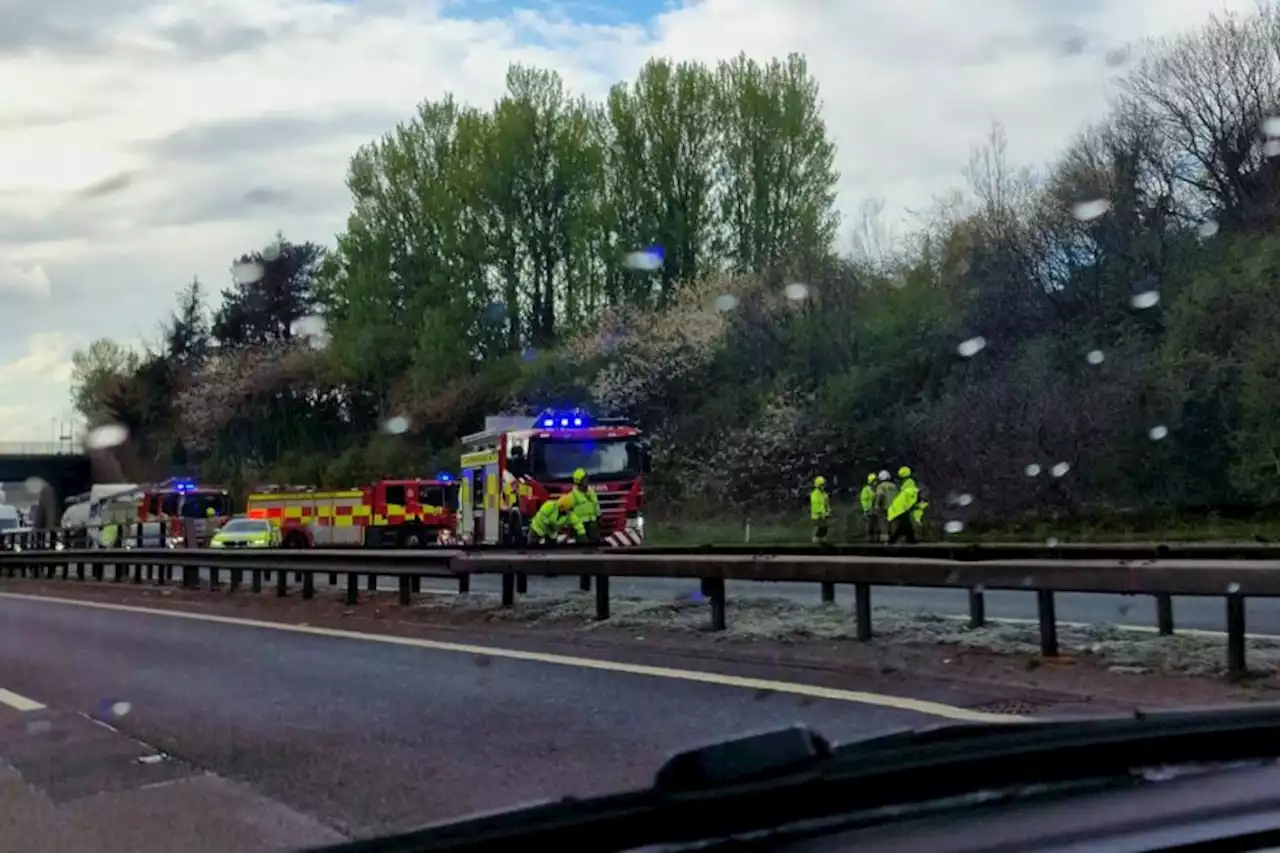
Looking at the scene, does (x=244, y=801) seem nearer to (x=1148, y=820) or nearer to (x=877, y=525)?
(x=1148, y=820)

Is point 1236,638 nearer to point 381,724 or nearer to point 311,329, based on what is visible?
point 381,724

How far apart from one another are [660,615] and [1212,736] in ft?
35.2

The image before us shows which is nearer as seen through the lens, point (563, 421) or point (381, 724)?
point (381, 724)

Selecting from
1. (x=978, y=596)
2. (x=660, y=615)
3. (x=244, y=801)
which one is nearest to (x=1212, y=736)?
(x=244, y=801)

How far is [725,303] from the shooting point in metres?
47.1

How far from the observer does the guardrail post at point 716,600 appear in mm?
12906

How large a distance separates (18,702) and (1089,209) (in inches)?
1189

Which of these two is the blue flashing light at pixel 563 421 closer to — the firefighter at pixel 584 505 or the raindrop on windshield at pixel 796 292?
the firefighter at pixel 584 505

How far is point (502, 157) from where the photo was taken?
53.5 m

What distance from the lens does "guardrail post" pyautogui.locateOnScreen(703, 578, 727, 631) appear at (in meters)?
12.9

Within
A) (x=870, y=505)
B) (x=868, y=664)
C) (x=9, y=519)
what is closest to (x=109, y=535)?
(x=9, y=519)

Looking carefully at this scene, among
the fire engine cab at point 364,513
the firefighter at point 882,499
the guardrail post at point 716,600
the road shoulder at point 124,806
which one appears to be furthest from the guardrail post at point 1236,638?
the fire engine cab at point 364,513

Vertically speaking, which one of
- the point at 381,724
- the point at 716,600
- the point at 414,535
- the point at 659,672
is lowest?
the point at 381,724

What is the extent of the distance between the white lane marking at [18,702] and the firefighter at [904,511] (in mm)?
15491
